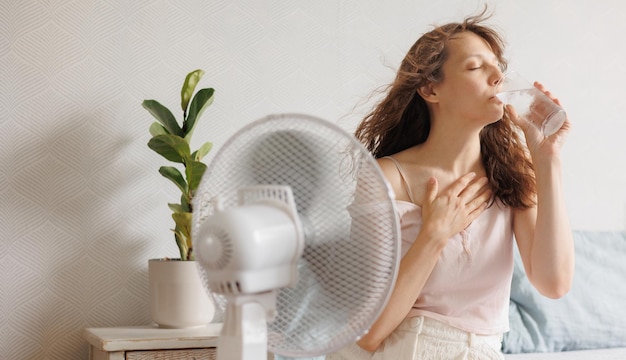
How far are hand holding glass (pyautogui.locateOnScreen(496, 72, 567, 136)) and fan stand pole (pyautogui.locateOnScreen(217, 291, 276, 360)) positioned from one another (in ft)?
2.58

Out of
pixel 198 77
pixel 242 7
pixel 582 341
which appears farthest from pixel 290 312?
pixel 582 341

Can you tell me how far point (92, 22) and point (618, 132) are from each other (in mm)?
1922

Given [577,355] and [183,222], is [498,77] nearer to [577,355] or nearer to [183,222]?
[183,222]

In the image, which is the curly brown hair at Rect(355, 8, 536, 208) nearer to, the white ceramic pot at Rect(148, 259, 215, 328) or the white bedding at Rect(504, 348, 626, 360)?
the white ceramic pot at Rect(148, 259, 215, 328)

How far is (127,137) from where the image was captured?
2.26 meters

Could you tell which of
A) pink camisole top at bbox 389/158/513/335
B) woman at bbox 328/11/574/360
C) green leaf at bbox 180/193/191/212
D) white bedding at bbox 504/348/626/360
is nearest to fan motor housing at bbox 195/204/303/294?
woman at bbox 328/11/574/360

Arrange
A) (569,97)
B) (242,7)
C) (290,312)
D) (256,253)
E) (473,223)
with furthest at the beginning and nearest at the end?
(569,97)
(242,7)
(473,223)
(290,312)
(256,253)

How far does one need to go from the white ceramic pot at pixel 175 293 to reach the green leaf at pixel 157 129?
0.34 m

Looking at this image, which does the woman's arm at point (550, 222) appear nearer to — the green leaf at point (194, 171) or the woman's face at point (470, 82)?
the woman's face at point (470, 82)

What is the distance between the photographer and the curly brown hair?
60.1 inches

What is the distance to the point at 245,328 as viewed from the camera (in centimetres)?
80

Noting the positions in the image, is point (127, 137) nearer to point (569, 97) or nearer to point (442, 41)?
point (442, 41)

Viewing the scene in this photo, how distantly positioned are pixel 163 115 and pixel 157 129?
41 mm

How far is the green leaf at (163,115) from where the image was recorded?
2.09m
